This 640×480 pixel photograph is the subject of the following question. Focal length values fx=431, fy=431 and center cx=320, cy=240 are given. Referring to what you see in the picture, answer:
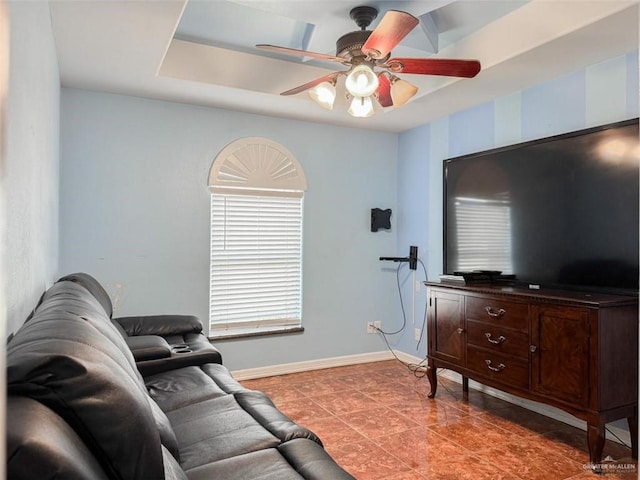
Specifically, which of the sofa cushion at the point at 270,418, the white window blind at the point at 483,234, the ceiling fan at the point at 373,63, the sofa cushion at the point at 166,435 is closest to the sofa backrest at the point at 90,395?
the sofa cushion at the point at 166,435

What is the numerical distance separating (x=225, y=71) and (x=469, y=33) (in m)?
1.76

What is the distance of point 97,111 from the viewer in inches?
134

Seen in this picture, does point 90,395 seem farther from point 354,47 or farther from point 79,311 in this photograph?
point 354,47

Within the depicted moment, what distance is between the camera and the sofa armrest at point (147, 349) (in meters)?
2.27

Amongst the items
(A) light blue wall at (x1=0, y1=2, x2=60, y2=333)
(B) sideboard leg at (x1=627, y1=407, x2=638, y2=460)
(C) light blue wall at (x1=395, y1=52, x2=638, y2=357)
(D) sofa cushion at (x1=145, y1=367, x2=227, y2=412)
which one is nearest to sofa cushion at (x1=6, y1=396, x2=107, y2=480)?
(A) light blue wall at (x1=0, y1=2, x2=60, y2=333)

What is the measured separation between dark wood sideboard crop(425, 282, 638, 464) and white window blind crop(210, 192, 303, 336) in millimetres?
1613

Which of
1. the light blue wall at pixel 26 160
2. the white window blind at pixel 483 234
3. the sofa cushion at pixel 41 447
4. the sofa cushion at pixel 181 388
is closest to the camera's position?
the sofa cushion at pixel 41 447

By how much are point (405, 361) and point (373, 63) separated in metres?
3.13

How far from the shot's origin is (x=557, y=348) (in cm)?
251

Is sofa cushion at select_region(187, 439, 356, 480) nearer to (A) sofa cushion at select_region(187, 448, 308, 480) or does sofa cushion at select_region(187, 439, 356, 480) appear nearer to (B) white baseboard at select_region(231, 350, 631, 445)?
(A) sofa cushion at select_region(187, 448, 308, 480)

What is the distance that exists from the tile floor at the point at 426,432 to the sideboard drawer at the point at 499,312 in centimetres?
71

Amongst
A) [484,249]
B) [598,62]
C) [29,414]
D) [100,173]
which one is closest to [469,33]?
[598,62]

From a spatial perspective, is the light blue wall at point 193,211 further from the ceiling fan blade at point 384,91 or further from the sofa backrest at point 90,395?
the sofa backrest at point 90,395

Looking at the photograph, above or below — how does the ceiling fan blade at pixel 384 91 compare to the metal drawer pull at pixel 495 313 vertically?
above
